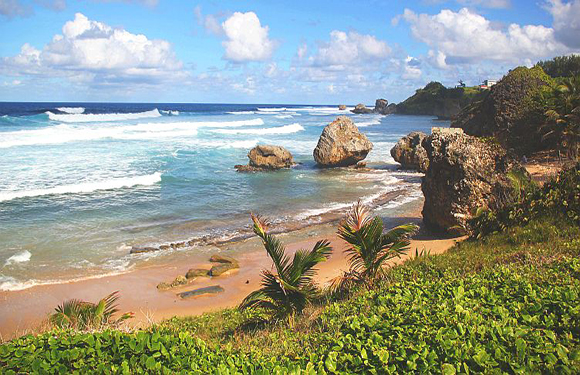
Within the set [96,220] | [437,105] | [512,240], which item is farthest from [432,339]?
[437,105]

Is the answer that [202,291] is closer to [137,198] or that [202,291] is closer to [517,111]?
[137,198]

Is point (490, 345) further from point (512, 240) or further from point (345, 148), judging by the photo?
point (345, 148)

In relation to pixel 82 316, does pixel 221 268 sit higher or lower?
lower

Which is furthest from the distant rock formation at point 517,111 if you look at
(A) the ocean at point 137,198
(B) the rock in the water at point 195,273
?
(B) the rock in the water at point 195,273

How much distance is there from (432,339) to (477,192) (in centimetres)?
907

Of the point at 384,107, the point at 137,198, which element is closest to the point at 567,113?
the point at 137,198

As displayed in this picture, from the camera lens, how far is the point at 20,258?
13828 millimetres

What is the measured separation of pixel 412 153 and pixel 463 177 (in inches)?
633

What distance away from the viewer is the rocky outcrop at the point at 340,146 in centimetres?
3002

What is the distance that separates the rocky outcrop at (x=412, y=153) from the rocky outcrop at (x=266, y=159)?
7.46 metres

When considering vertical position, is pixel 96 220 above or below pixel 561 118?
below

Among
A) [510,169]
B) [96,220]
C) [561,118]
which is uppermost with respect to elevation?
[561,118]

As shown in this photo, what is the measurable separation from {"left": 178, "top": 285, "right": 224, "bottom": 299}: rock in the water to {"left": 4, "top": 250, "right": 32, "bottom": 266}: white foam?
18.5ft

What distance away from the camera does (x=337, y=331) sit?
579 centimetres
